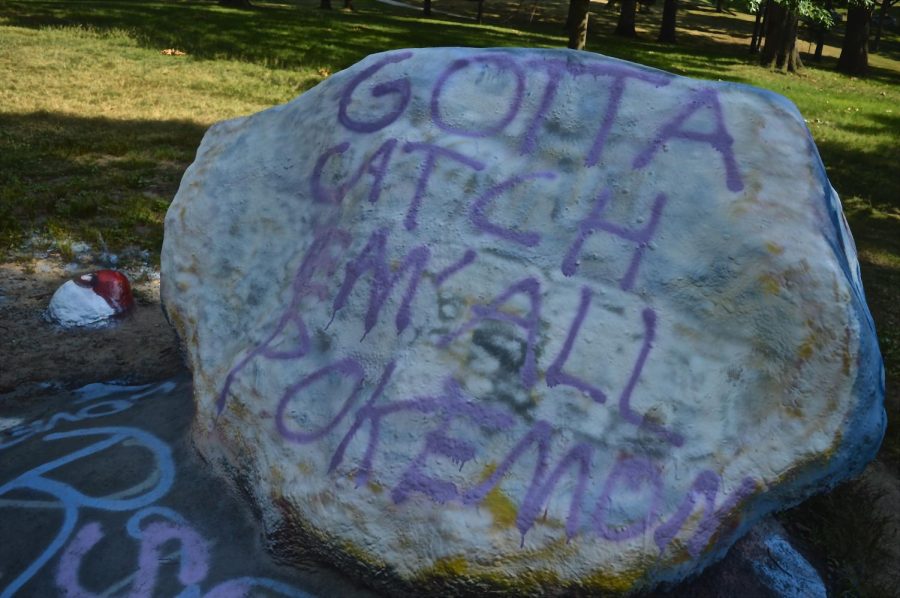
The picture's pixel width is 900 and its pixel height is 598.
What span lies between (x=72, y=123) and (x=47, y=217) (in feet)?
10.9

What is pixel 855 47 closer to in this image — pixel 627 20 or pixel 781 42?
pixel 781 42

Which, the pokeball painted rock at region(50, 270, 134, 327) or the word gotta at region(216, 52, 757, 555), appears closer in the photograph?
the word gotta at region(216, 52, 757, 555)

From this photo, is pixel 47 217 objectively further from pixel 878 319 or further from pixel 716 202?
pixel 878 319

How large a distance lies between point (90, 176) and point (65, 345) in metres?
3.29

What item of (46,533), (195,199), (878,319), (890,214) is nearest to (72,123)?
(195,199)

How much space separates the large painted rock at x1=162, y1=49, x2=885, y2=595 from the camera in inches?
105

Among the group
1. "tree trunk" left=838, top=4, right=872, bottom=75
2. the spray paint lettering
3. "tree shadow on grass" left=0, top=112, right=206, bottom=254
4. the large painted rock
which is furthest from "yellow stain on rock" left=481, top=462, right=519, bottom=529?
"tree trunk" left=838, top=4, right=872, bottom=75

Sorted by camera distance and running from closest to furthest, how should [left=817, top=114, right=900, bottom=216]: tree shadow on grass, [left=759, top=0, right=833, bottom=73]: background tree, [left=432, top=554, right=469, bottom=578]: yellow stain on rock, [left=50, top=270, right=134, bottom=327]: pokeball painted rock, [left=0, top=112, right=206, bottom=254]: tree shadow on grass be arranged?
[left=432, top=554, right=469, bottom=578]: yellow stain on rock, [left=50, top=270, right=134, bottom=327]: pokeball painted rock, [left=0, top=112, right=206, bottom=254]: tree shadow on grass, [left=817, top=114, right=900, bottom=216]: tree shadow on grass, [left=759, top=0, right=833, bottom=73]: background tree

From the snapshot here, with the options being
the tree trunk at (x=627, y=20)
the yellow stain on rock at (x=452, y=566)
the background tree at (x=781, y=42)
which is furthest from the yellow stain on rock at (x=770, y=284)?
the tree trunk at (x=627, y=20)

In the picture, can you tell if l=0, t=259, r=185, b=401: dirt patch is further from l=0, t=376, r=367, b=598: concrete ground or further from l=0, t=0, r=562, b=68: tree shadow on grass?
l=0, t=0, r=562, b=68: tree shadow on grass

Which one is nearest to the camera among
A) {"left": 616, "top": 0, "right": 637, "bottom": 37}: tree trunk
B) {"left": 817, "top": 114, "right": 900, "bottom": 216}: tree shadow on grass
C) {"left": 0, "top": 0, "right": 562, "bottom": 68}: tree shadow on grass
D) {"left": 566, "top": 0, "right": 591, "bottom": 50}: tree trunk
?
{"left": 817, "top": 114, "right": 900, "bottom": 216}: tree shadow on grass

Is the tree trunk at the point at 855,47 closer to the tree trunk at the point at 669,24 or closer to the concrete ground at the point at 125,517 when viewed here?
the tree trunk at the point at 669,24

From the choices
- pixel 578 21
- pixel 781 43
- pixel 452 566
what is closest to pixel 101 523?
pixel 452 566

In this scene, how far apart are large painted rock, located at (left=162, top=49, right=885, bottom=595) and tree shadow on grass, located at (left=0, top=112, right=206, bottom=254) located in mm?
3342
